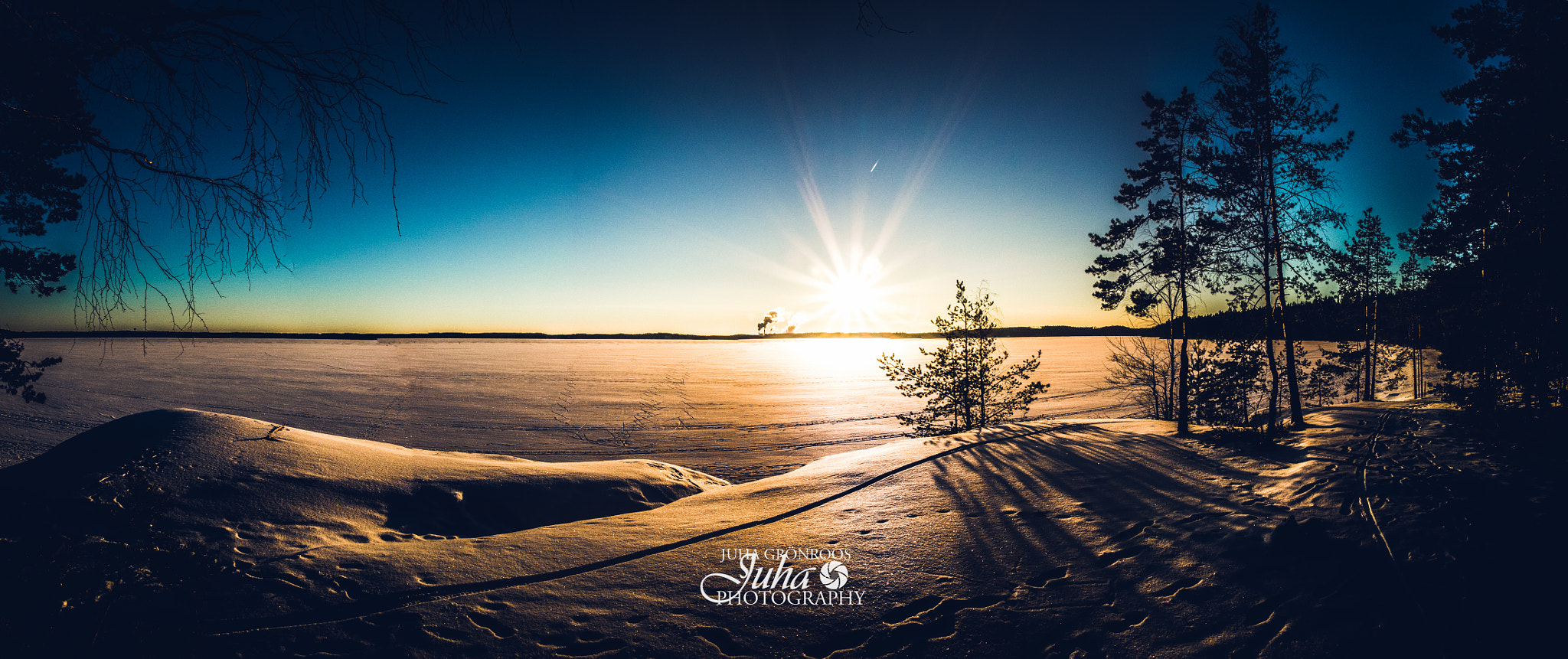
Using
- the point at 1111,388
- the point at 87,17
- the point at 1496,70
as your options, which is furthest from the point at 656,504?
the point at 1111,388

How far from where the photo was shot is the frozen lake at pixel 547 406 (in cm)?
2355

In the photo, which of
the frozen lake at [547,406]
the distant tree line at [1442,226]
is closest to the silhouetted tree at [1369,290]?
the distant tree line at [1442,226]

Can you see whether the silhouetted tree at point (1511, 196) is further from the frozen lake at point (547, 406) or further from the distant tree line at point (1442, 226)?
→ the frozen lake at point (547, 406)

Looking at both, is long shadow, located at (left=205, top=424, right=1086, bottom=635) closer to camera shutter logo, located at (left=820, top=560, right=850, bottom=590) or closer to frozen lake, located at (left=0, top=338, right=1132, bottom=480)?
camera shutter logo, located at (left=820, top=560, right=850, bottom=590)

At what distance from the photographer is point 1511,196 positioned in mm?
8648

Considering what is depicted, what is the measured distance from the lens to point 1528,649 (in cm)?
299

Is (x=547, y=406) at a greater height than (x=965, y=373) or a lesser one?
lesser

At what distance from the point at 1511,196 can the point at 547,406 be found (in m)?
41.1

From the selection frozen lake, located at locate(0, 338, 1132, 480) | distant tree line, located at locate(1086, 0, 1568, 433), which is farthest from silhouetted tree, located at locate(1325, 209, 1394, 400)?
frozen lake, located at locate(0, 338, 1132, 480)

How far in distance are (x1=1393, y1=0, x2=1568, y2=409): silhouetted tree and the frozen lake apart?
48.4 feet

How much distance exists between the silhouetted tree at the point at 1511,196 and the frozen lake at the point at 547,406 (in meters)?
14.7

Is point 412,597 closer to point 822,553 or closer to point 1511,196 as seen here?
point 822,553

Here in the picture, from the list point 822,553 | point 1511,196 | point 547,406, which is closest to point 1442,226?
point 1511,196

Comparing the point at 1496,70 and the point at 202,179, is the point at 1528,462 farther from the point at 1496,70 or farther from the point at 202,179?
the point at 202,179
